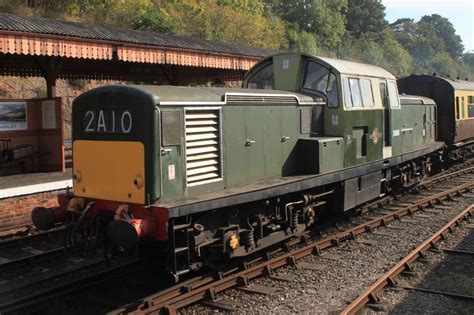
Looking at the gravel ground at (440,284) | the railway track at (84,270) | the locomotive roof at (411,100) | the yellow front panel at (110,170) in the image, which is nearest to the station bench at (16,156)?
the railway track at (84,270)

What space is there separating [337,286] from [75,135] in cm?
400

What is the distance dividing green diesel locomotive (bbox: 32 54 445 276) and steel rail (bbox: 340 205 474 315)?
1.52 m

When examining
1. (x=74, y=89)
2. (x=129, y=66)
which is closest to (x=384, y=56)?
(x=74, y=89)

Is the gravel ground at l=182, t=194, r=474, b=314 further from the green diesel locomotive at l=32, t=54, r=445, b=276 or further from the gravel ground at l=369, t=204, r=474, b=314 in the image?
the green diesel locomotive at l=32, t=54, r=445, b=276

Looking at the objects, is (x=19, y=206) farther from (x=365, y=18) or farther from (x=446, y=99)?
(x=365, y=18)

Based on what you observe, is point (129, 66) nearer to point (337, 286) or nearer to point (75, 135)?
point (75, 135)

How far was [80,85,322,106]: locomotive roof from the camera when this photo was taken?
574 centimetres

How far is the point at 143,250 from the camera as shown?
20.5 feet

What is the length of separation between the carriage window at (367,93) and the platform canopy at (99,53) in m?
6.32

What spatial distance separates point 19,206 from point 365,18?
2843 inches

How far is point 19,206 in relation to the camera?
10.1 meters

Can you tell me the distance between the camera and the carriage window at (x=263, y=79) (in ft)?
29.4

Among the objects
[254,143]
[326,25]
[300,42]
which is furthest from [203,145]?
[326,25]

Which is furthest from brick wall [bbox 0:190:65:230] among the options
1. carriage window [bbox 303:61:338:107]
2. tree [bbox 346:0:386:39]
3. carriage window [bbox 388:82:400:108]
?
tree [bbox 346:0:386:39]
